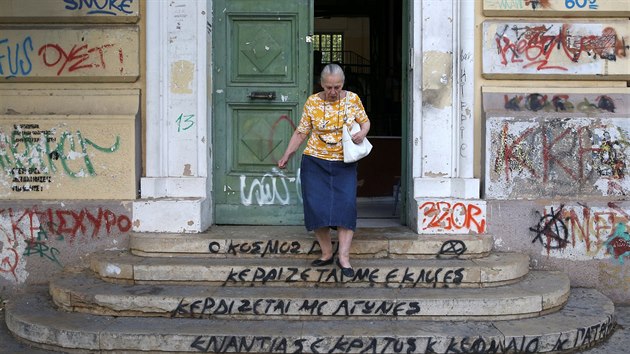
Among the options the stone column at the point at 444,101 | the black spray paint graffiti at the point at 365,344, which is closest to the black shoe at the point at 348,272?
the black spray paint graffiti at the point at 365,344

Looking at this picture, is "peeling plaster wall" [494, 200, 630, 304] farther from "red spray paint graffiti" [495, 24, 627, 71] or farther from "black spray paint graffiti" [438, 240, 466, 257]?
"red spray paint graffiti" [495, 24, 627, 71]

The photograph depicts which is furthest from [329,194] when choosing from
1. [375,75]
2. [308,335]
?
[375,75]

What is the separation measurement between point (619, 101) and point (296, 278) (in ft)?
11.3

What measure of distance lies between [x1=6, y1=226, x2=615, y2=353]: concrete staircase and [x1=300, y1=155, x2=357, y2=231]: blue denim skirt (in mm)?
433

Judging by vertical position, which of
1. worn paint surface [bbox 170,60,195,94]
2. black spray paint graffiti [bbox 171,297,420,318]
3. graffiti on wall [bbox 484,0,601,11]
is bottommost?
black spray paint graffiti [bbox 171,297,420,318]

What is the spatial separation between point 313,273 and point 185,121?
1.98m

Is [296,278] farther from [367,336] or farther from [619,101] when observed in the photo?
[619,101]

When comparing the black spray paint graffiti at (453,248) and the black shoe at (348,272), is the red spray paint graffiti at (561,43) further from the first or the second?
the black shoe at (348,272)

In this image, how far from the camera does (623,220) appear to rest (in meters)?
6.19

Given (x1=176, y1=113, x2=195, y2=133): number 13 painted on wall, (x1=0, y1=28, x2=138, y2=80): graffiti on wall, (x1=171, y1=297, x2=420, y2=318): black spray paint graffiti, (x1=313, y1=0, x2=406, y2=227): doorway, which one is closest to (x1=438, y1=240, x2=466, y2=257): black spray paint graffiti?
(x1=171, y1=297, x2=420, y2=318): black spray paint graffiti

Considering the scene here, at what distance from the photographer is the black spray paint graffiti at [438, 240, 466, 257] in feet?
19.5

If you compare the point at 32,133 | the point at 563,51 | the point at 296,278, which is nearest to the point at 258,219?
the point at 296,278

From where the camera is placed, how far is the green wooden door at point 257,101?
22.2 ft

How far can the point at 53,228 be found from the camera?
6.29 meters
